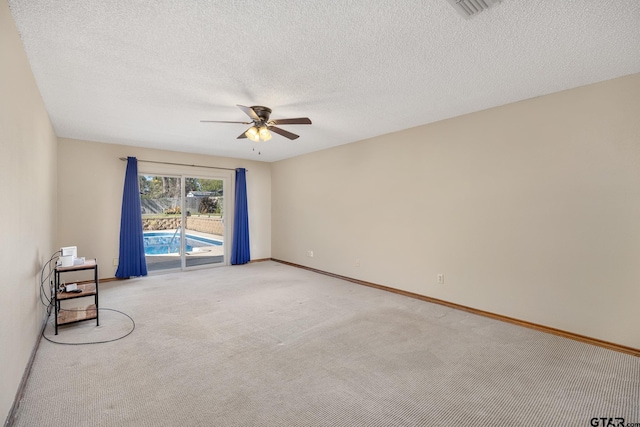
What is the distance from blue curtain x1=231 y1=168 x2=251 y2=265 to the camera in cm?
652

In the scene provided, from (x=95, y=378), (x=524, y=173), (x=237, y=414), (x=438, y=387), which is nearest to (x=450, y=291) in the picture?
(x=524, y=173)

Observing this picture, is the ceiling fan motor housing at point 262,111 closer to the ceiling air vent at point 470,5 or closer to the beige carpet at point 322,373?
the ceiling air vent at point 470,5

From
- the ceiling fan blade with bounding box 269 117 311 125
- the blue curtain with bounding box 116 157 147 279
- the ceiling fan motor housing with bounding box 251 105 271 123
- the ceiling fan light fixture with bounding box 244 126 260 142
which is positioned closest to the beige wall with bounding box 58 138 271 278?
the blue curtain with bounding box 116 157 147 279

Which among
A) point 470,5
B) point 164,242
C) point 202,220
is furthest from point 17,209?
point 202,220

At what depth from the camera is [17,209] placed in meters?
2.01

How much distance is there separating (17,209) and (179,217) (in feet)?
13.1

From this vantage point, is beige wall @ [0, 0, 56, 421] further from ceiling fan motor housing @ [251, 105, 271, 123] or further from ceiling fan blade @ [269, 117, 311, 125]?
ceiling fan blade @ [269, 117, 311, 125]

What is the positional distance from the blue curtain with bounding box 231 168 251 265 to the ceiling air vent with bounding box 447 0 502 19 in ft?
18.0

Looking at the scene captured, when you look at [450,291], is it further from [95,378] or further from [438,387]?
[95,378]

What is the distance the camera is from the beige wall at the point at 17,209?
65.9 inches

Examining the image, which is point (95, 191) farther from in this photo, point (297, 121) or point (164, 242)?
point (297, 121)

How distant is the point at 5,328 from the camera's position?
1707mm

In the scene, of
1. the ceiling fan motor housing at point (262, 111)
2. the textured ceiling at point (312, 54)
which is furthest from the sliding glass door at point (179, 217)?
the ceiling fan motor housing at point (262, 111)

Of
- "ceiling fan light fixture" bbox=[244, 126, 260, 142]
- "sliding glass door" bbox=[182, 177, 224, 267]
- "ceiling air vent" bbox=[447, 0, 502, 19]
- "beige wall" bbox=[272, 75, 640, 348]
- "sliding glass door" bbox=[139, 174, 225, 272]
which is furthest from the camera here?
"sliding glass door" bbox=[182, 177, 224, 267]
